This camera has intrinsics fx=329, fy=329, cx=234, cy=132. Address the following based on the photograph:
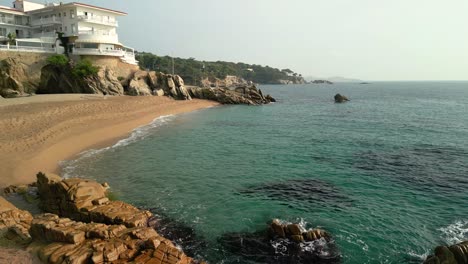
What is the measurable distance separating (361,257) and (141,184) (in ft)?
46.3

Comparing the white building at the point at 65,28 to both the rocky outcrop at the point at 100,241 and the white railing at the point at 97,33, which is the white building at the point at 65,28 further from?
the rocky outcrop at the point at 100,241

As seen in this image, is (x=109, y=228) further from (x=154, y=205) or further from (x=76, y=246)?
(x=154, y=205)

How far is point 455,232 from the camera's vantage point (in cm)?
1556

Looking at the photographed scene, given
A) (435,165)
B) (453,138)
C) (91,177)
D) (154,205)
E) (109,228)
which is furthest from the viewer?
(453,138)

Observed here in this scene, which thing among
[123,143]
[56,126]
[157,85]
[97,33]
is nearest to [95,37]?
[97,33]

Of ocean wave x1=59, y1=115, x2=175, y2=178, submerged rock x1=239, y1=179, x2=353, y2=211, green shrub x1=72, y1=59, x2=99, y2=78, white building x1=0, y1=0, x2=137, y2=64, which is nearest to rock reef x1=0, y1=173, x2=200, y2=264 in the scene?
submerged rock x1=239, y1=179, x2=353, y2=211

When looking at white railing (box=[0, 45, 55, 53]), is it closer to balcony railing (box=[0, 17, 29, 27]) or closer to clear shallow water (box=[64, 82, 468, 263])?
balcony railing (box=[0, 17, 29, 27])

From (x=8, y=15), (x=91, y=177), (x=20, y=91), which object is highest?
(x=8, y=15)

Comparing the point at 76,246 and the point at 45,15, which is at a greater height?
the point at 45,15

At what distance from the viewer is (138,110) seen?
166 ft

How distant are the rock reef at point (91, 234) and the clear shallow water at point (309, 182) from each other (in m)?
2.38

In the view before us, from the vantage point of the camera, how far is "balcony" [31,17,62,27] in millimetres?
61281

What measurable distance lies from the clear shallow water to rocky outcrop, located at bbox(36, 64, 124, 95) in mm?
20931

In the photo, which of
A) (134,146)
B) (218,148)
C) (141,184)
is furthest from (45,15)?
(141,184)
